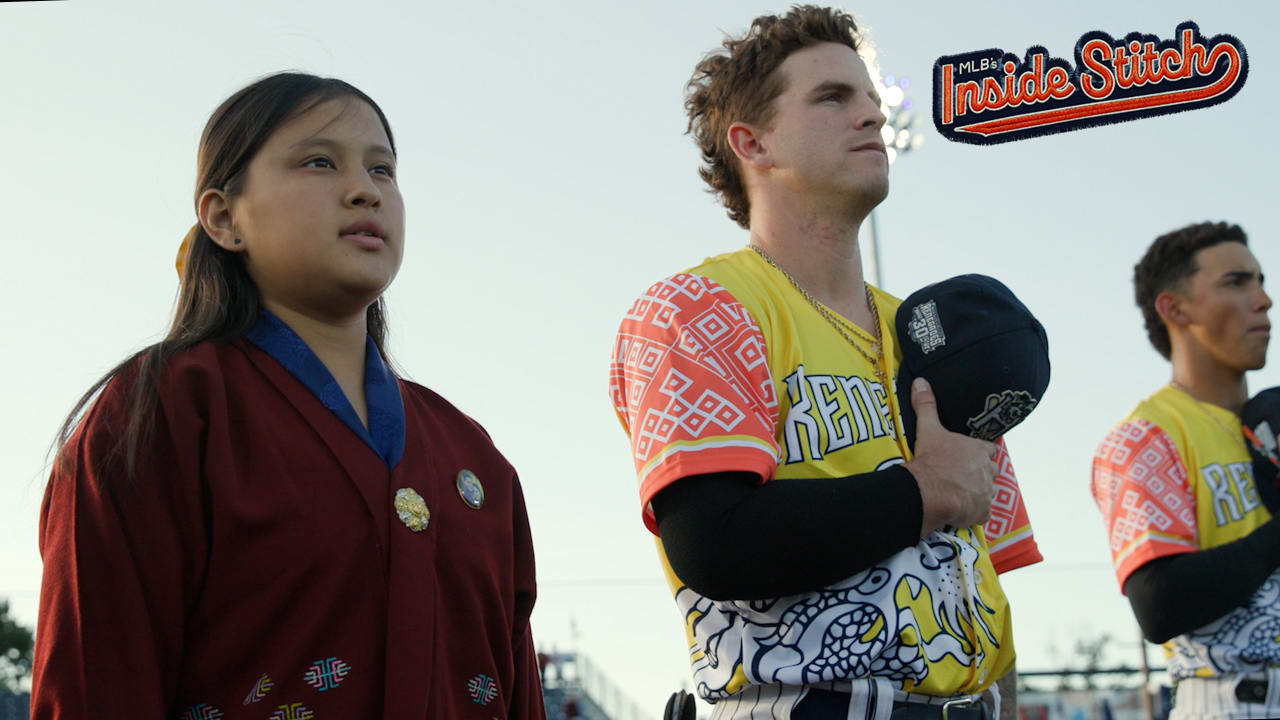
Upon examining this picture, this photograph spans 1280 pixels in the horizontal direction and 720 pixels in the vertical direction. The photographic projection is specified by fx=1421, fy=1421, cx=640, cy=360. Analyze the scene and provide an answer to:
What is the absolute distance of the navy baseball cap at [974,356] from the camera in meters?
2.95

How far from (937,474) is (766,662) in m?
0.49

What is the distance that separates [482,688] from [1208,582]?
8.94 feet

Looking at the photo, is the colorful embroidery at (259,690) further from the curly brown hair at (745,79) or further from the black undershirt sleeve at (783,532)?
the curly brown hair at (745,79)

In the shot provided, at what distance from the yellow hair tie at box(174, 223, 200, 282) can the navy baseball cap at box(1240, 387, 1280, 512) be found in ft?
11.8

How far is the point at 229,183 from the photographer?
275cm

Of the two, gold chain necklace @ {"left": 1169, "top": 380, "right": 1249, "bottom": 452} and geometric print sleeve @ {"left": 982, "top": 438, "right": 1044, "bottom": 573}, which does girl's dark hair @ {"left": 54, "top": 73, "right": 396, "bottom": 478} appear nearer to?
geometric print sleeve @ {"left": 982, "top": 438, "right": 1044, "bottom": 573}

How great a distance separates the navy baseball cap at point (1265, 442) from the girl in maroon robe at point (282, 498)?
2988 mm

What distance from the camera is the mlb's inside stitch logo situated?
6.46 metres

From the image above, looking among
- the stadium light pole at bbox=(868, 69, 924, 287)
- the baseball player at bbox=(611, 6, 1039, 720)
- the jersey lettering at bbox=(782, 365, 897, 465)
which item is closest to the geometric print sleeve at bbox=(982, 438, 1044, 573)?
the baseball player at bbox=(611, 6, 1039, 720)

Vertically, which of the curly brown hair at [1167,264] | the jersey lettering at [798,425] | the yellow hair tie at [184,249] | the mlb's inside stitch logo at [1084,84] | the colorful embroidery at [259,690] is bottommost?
the colorful embroidery at [259,690]

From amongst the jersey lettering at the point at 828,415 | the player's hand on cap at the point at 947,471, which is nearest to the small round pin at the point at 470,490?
the jersey lettering at the point at 828,415

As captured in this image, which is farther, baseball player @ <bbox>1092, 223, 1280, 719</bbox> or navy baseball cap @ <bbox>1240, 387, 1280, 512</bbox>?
navy baseball cap @ <bbox>1240, 387, 1280, 512</bbox>

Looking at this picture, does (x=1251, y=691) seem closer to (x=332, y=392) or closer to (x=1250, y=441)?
(x=1250, y=441)

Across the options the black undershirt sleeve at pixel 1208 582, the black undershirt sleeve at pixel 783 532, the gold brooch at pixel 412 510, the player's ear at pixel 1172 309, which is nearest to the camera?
the gold brooch at pixel 412 510
